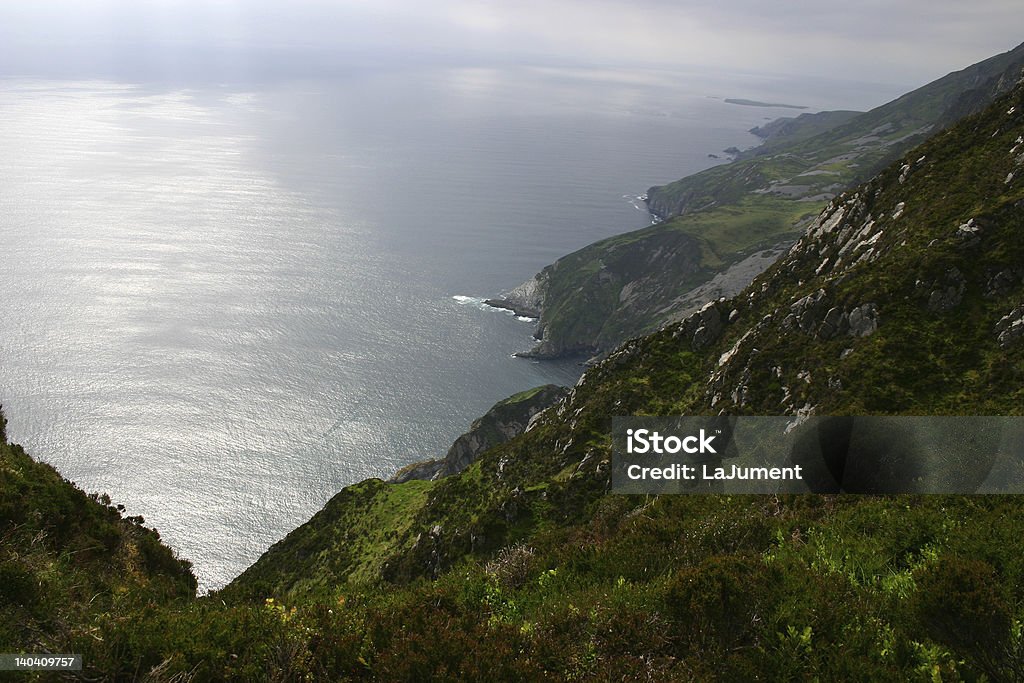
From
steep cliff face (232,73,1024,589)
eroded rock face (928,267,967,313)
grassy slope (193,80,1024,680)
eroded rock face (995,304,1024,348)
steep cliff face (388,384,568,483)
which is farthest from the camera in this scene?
steep cliff face (388,384,568,483)

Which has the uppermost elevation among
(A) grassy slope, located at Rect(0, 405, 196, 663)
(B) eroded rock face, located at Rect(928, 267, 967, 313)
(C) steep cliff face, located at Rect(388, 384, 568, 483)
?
(B) eroded rock face, located at Rect(928, 267, 967, 313)

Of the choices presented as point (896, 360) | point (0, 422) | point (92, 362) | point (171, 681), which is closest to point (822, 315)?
point (896, 360)

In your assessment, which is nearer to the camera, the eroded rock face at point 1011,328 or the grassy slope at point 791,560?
the grassy slope at point 791,560

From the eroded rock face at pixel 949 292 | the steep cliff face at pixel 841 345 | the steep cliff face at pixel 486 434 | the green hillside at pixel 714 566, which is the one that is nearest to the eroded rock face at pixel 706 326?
the steep cliff face at pixel 841 345

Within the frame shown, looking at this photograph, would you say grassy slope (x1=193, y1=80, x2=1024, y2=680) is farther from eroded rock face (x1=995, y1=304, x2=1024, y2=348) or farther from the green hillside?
eroded rock face (x1=995, y1=304, x2=1024, y2=348)

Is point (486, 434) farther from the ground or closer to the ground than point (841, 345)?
closer to the ground

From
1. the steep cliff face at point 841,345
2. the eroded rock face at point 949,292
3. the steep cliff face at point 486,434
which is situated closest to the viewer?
the steep cliff face at point 841,345

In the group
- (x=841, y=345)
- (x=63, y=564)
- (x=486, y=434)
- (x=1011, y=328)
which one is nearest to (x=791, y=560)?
(x=63, y=564)

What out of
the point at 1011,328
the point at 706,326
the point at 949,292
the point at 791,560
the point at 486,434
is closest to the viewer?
the point at 791,560

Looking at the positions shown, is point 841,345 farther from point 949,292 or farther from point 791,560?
point 791,560

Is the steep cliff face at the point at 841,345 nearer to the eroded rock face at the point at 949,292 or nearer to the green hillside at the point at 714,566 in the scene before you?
the eroded rock face at the point at 949,292

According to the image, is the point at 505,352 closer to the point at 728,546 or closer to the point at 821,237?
the point at 821,237

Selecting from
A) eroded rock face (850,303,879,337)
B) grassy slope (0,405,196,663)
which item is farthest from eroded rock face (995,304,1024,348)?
grassy slope (0,405,196,663)
